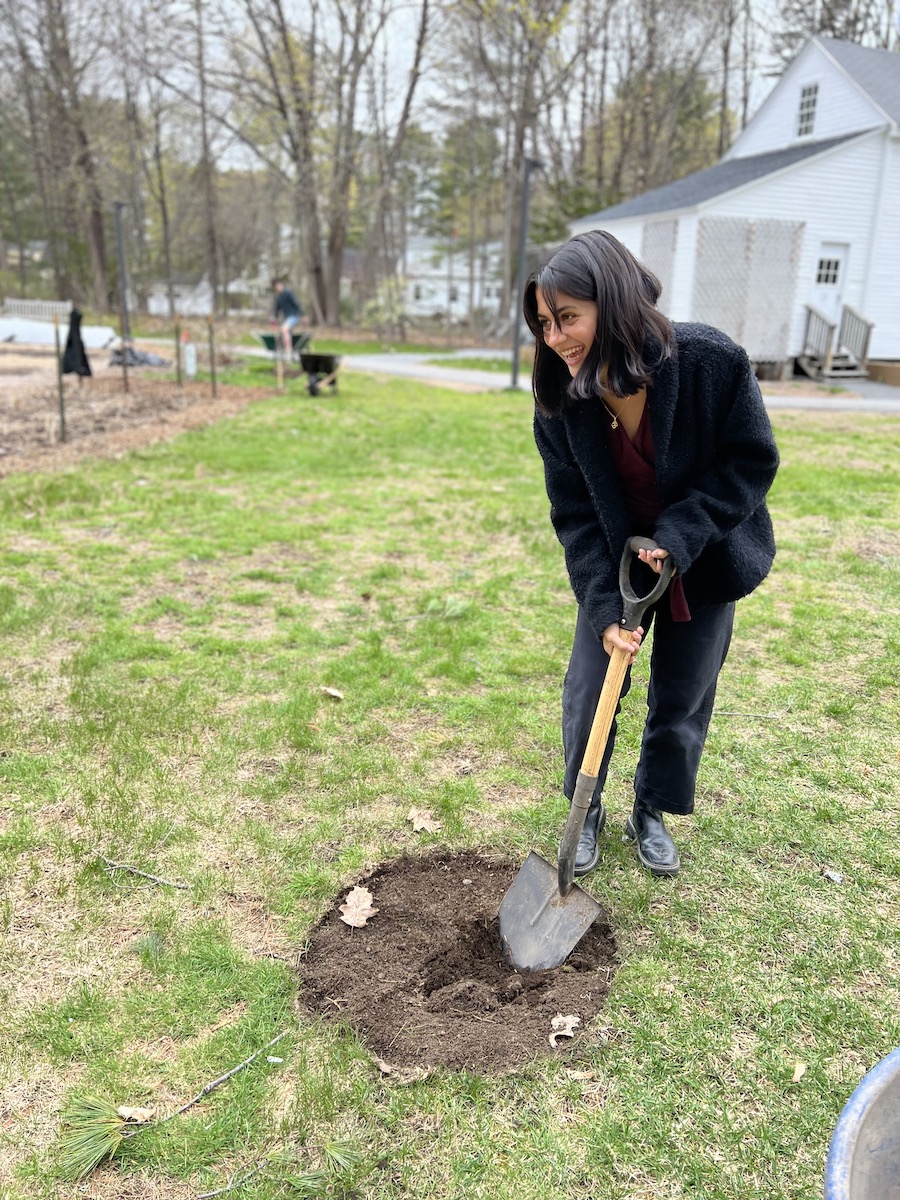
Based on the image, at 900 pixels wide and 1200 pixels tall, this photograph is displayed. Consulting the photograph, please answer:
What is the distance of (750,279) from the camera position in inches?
709

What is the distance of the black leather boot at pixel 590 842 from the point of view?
2742 millimetres

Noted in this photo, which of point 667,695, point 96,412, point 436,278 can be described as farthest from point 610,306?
point 436,278

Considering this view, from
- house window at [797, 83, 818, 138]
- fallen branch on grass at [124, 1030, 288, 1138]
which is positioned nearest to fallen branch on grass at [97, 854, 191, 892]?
fallen branch on grass at [124, 1030, 288, 1138]

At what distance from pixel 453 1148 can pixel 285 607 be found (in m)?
3.49

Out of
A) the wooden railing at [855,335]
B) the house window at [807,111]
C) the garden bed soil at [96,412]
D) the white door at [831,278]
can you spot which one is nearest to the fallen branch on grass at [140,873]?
the garden bed soil at [96,412]

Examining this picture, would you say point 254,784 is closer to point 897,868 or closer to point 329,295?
point 897,868

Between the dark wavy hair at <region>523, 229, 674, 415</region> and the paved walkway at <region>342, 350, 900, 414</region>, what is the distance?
12.8m

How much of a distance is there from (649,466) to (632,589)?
327 mm

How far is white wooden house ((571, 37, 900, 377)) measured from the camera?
59.1 feet

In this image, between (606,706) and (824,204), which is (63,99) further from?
(606,706)

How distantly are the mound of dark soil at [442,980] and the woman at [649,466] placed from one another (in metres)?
0.54

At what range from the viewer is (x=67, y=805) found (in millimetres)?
3057

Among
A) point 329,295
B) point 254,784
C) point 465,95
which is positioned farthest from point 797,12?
point 254,784

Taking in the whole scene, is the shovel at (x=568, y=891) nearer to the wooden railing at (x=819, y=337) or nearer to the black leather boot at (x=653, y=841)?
the black leather boot at (x=653, y=841)
